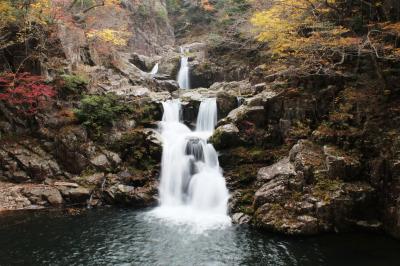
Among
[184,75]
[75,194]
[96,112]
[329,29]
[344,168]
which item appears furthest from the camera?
[184,75]

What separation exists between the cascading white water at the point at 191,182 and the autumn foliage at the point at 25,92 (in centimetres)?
680

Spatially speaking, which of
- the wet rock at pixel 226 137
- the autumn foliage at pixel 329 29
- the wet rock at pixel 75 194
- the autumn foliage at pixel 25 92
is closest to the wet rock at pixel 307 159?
the wet rock at pixel 226 137

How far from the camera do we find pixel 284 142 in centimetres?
1670

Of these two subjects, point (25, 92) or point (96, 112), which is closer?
point (25, 92)

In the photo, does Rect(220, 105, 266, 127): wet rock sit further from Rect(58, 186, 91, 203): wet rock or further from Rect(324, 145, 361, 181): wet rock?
Rect(58, 186, 91, 203): wet rock

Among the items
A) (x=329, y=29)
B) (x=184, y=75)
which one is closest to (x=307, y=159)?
(x=329, y=29)

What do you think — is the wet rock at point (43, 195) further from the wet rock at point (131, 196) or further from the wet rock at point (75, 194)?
the wet rock at point (131, 196)

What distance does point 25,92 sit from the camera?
16.9 metres

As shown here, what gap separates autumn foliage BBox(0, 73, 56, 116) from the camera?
1683 centimetres

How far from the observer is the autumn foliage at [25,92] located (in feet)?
55.2

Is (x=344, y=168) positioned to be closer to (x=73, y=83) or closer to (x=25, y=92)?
(x=73, y=83)

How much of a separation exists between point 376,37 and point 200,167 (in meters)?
9.99

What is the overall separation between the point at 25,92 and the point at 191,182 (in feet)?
31.4

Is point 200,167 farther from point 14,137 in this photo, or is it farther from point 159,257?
point 14,137
